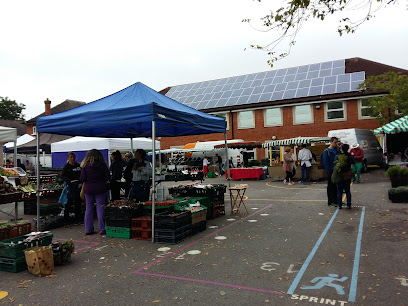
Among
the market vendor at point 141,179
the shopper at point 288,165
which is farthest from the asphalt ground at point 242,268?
the shopper at point 288,165

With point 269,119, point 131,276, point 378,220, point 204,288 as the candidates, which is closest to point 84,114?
point 131,276

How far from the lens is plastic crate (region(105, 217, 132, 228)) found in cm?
663

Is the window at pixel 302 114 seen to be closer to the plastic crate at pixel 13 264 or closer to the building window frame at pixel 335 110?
the building window frame at pixel 335 110

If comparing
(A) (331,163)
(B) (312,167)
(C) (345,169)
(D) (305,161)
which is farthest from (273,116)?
(C) (345,169)

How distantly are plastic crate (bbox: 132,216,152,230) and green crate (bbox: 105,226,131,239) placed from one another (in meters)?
0.18

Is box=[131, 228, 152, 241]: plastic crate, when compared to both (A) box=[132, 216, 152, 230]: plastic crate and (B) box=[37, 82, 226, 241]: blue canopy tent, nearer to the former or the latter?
(A) box=[132, 216, 152, 230]: plastic crate

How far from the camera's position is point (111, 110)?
263 inches

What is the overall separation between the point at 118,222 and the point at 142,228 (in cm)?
60

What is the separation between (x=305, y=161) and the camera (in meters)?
16.1

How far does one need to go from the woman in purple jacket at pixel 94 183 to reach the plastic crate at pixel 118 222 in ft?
0.82

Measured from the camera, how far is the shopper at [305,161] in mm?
16016

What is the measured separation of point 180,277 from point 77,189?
458cm

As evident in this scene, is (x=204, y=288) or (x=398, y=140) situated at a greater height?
(x=398, y=140)

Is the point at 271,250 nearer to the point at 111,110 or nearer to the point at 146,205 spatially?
the point at 146,205
